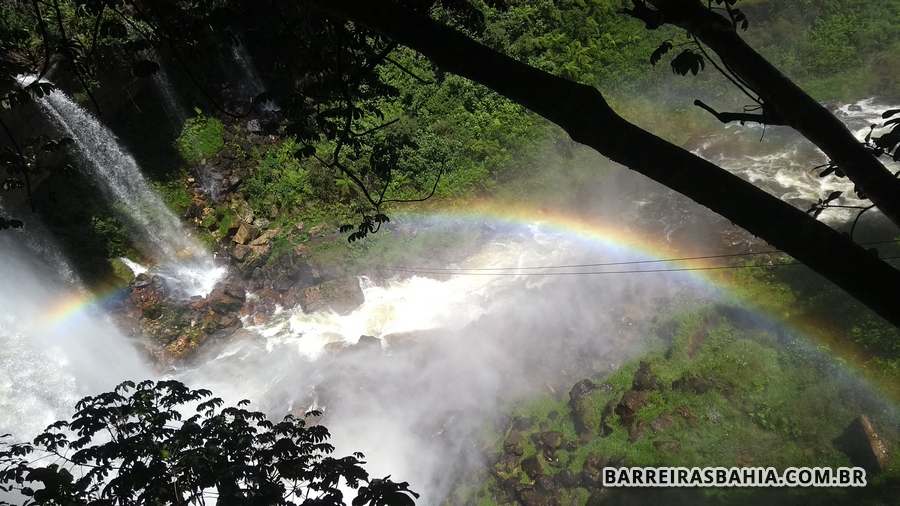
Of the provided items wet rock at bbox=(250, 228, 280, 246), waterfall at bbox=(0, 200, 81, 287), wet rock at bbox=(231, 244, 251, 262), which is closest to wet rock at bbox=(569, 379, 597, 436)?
wet rock at bbox=(250, 228, 280, 246)

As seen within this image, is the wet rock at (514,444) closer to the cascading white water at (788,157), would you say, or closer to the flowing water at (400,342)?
the flowing water at (400,342)

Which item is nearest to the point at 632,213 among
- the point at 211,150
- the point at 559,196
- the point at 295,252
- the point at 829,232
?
the point at 559,196

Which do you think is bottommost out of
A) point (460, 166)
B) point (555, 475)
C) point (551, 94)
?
point (551, 94)

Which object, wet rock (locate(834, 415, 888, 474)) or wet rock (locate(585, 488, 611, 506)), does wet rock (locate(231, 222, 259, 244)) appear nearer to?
wet rock (locate(585, 488, 611, 506))

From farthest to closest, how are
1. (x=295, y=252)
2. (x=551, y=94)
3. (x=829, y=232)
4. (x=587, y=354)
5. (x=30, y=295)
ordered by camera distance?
1. (x=295, y=252)
2. (x=30, y=295)
3. (x=587, y=354)
4. (x=551, y=94)
5. (x=829, y=232)

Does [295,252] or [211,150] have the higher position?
[211,150]

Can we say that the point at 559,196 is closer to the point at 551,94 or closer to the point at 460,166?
the point at 460,166
